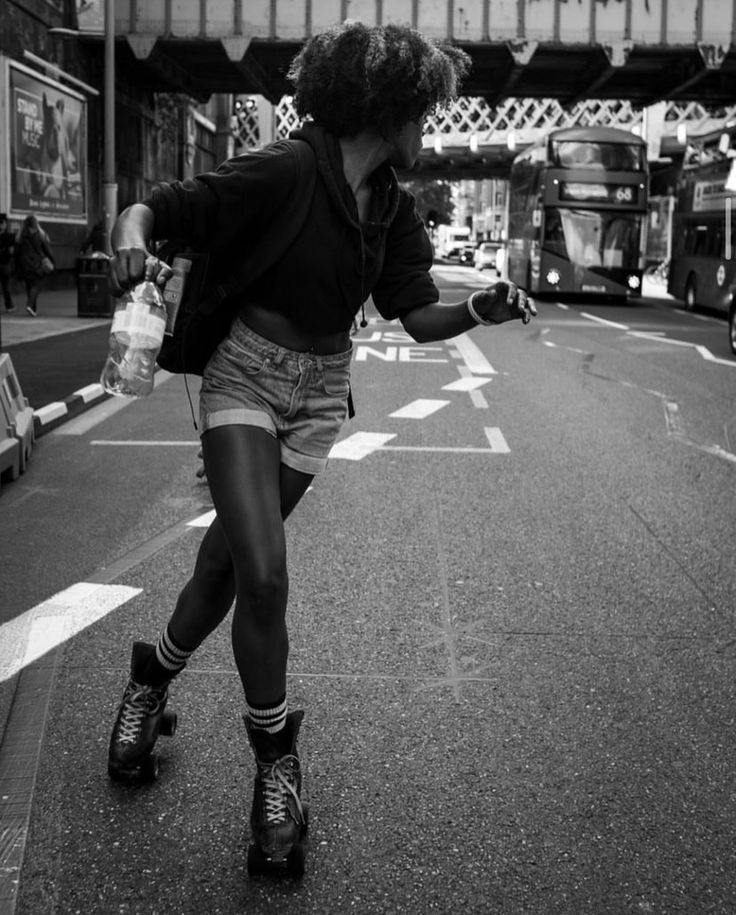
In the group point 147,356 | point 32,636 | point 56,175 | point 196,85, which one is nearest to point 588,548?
point 32,636

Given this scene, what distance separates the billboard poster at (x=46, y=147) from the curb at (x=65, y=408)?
1433cm

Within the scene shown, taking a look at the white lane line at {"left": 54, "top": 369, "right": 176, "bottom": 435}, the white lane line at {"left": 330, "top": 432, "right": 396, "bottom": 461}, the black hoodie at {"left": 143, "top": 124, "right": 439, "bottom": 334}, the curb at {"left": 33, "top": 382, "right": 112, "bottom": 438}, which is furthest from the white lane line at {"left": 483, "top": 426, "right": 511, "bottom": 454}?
the black hoodie at {"left": 143, "top": 124, "right": 439, "bottom": 334}

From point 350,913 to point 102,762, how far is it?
975 mm

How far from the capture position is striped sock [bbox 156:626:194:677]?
10.2 feet

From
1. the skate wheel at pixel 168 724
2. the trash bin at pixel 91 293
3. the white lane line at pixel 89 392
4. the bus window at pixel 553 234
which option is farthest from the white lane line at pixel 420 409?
the bus window at pixel 553 234

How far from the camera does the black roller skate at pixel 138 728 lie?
3.05 metres

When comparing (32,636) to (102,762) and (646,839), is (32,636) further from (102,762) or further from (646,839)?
(646,839)

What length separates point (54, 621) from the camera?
4.48m

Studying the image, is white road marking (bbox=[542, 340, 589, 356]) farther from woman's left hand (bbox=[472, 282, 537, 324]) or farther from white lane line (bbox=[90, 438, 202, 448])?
woman's left hand (bbox=[472, 282, 537, 324])

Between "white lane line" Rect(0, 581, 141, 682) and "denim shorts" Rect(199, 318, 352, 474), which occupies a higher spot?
"denim shorts" Rect(199, 318, 352, 474)

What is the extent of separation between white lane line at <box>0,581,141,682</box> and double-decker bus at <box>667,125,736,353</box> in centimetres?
2007

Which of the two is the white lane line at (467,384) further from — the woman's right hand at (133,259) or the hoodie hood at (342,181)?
the woman's right hand at (133,259)

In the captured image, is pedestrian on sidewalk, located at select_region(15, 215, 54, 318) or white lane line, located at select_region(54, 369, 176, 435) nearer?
white lane line, located at select_region(54, 369, 176, 435)

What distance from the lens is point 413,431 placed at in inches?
374
